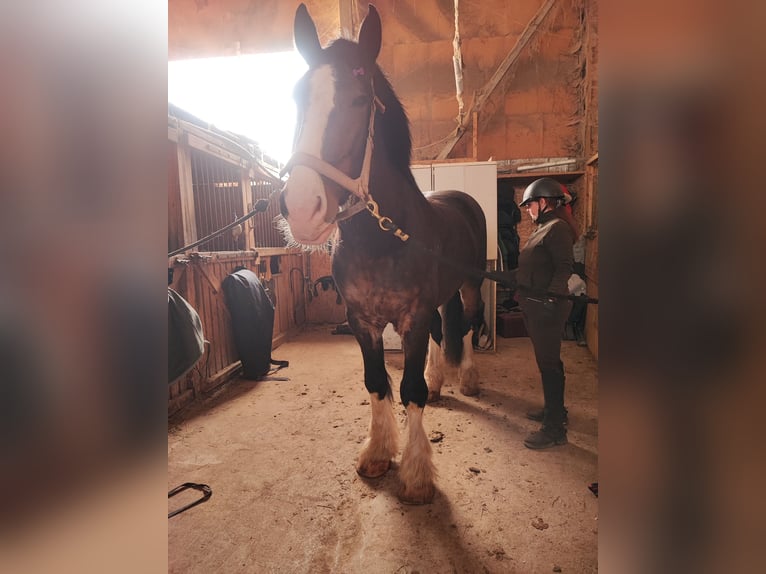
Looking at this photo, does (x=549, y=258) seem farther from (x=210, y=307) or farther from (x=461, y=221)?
(x=210, y=307)

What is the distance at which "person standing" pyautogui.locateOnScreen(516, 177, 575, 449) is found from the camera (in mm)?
2148

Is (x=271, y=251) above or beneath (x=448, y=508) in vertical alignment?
above

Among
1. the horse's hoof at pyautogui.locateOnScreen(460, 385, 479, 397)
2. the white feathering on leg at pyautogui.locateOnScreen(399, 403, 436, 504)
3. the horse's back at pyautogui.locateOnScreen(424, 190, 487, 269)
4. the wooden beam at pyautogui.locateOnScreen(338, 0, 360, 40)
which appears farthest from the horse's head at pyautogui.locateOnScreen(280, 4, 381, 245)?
the wooden beam at pyautogui.locateOnScreen(338, 0, 360, 40)

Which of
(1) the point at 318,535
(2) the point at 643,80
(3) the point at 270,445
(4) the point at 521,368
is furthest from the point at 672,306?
(4) the point at 521,368

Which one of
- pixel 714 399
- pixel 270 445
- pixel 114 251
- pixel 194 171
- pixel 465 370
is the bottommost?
pixel 270 445

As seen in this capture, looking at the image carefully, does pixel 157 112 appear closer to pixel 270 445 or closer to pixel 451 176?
pixel 270 445

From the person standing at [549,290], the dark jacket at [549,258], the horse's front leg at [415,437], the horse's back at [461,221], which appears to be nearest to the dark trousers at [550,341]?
the person standing at [549,290]

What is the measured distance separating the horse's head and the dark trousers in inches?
51.4

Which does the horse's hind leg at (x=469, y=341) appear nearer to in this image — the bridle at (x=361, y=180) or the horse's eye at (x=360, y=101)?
the bridle at (x=361, y=180)

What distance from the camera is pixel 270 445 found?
2318 mm

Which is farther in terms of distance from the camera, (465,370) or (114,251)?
(465,370)

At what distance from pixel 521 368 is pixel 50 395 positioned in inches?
150

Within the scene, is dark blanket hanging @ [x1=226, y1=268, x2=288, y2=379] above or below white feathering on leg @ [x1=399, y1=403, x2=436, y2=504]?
above

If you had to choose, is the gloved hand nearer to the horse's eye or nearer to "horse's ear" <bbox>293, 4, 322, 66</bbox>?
the horse's eye
